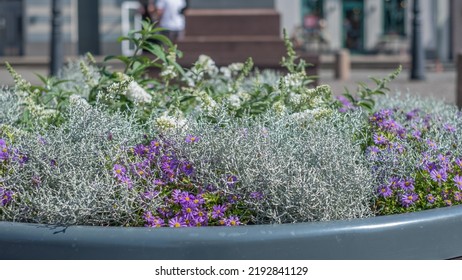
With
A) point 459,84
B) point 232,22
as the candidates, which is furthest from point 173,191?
point 459,84

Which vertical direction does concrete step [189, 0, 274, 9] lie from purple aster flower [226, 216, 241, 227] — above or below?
above

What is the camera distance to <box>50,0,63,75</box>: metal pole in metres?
17.2

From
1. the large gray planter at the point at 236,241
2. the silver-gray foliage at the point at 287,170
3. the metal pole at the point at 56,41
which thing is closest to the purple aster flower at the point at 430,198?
the silver-gray foliage at the point at 287,170

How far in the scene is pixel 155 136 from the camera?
401 cm

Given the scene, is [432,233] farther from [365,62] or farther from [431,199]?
[365,62]

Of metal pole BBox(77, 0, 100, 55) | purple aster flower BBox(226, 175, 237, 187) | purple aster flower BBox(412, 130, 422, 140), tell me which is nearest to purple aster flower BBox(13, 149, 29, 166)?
purple aster flower BBox(226, 175, 237, 187)

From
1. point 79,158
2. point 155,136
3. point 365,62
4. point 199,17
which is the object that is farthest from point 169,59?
point 365,62

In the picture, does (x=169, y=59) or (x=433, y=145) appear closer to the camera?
(x=433, y=145)

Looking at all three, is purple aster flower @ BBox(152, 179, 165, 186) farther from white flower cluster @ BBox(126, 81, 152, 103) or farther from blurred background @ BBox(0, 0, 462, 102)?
blurred background @ BBox(0, 0, 462, 102)

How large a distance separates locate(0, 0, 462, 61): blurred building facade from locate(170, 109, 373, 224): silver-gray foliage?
1129 inches

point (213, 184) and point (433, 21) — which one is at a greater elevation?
point (433, 21)

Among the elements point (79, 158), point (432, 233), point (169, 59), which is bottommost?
point (432, 233)

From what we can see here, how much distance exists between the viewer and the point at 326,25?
35.6 metres

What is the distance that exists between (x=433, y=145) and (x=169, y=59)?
4.97 feet
